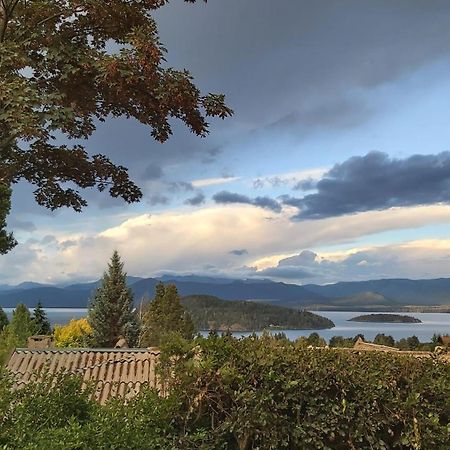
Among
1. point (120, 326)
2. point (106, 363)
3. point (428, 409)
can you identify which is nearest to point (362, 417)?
point (428, 409)

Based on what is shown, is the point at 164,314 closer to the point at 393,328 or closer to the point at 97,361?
the point at 393,328

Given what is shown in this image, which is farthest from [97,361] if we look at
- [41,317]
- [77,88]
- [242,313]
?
[242,313]

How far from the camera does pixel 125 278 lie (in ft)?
98.7

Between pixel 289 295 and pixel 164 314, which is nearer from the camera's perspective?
pixel 164 314

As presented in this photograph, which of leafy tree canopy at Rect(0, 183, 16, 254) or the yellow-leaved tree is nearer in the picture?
leafy tree canopy at Rect(0, 183, 16, 254)

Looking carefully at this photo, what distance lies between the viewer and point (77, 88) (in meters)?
6.59

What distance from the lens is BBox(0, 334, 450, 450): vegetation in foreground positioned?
396 cm

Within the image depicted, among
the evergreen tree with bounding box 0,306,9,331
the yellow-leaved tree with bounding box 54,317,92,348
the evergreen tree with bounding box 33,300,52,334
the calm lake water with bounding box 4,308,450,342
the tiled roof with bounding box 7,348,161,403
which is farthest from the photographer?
the evergreen tree with bounding box 33,300,52,334

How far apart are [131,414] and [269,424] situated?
98cm

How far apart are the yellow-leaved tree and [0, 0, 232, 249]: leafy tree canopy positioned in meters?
16.0

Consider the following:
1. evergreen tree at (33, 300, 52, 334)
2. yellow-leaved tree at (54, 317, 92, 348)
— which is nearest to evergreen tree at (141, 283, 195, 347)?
yellow-leaved tree at (54, 317, 92, 348)

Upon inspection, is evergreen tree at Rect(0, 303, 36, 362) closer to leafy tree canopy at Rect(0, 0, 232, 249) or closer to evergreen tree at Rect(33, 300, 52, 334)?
evergreen tree at Rect(33, 300, 52, 334)

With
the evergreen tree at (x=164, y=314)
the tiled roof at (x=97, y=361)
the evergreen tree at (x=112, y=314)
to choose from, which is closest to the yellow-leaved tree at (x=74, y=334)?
the evergreen tree at (x=112, y=314)

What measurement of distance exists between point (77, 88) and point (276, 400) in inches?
171
